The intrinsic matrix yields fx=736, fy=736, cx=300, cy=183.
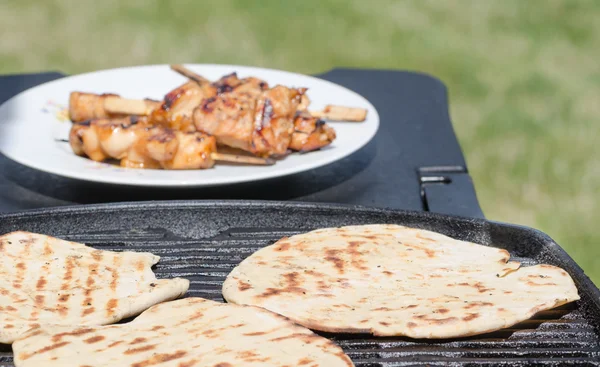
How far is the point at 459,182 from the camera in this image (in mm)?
2754

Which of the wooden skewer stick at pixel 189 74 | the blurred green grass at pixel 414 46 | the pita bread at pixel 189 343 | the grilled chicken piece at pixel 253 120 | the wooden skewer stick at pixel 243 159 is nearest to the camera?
the pita bread at pixel 189 343

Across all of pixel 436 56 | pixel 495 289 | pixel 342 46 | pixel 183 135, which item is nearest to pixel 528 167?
pixel 436 56

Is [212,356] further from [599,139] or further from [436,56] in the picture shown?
[436,56]

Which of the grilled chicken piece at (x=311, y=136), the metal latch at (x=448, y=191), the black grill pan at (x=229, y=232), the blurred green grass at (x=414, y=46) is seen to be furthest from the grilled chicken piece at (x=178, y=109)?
the blurred green grass at (x=414, y=46)

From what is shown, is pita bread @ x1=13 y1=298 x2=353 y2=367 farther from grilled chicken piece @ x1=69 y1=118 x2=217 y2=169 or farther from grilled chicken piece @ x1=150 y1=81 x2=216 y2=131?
grilled chicken piece @ x1=150 y1=81 x2=216 y2=131

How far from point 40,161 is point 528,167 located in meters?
4.46

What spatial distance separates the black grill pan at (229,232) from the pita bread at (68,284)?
0.36ft

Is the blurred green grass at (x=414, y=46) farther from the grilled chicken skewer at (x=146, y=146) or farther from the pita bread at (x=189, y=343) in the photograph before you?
the pita bread at (x=189, y=343)

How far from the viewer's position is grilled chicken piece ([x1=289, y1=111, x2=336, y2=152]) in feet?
9.46

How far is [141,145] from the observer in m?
2.79

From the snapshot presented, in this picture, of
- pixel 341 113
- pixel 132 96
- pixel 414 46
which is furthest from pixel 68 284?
pixel 414 46

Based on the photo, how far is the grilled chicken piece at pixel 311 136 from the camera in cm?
288

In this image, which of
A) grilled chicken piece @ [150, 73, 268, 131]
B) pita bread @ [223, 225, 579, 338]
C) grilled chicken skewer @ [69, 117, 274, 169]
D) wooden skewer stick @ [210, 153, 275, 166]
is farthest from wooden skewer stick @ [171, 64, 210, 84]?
pita bread @ [223, 225, 579, 338]

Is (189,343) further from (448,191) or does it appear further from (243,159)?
(448,191)
